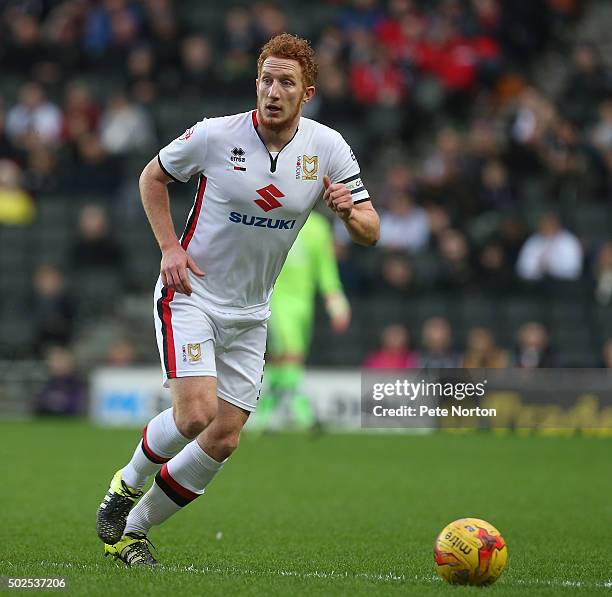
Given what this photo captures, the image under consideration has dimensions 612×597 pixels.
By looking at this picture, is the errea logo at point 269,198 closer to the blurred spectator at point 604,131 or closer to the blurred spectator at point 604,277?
the blurred spectator at point 604,277

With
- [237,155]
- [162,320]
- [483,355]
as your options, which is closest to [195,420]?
[162,320]

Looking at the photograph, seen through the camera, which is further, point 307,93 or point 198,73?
point 198,73

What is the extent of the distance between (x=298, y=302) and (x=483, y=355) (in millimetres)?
2558

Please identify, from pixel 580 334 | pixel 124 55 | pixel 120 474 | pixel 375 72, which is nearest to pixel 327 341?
pixel 580 334

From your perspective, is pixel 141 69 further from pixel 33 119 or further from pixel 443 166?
pixel 443 166

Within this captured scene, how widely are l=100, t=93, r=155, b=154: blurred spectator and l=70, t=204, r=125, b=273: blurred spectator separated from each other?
4.99ft

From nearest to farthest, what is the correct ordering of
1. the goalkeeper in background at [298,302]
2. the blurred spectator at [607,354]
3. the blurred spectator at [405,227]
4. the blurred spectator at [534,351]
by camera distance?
the goalkeeper in background at [298,302] → the blurred spectator at [607,354] → the blurred spectator at [534,351] → the blurred spectator at [405,227]

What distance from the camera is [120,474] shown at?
6242mm

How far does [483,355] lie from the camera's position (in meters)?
15.1

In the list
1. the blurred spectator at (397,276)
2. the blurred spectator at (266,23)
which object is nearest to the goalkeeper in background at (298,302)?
the blurred spectator at (397,276)

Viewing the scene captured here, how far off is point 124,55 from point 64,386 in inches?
239

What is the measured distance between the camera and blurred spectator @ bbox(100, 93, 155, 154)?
18.7m

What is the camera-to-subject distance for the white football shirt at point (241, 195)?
610 centimetres

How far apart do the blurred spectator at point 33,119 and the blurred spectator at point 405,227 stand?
5.19 meters
